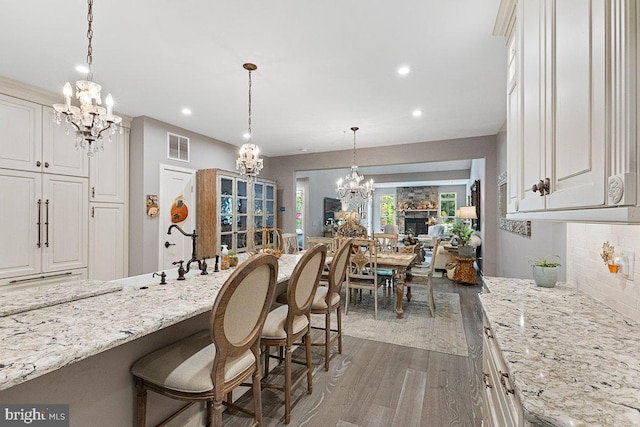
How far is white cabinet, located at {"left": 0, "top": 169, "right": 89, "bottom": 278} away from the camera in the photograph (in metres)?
2.88

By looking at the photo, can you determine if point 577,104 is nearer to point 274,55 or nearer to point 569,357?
point 569,357

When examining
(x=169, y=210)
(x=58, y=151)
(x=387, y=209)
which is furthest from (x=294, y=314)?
(x=387, y=209)

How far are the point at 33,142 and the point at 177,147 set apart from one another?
162 cm

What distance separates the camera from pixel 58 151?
10.7ft

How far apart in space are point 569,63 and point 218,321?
1.54 meters

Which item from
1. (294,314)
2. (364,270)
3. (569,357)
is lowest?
(364,270)

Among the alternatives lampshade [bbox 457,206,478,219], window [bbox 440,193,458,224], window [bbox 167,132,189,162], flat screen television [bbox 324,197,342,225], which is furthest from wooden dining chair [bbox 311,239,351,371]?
window [bbox 440,193,458,224]

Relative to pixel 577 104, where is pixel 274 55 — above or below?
above

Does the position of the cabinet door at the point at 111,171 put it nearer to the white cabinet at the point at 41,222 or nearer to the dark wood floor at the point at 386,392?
the white cabinet at the point at 41,222

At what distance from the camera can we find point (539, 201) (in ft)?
3.78

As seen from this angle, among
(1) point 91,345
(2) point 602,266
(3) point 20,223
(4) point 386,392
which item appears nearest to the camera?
(1) point 91,345

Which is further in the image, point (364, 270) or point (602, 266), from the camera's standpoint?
point (364, 270)

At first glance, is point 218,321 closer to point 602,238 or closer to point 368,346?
point 602,238

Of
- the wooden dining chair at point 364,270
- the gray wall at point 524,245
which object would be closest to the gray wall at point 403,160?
the gray wall at point 524,245
